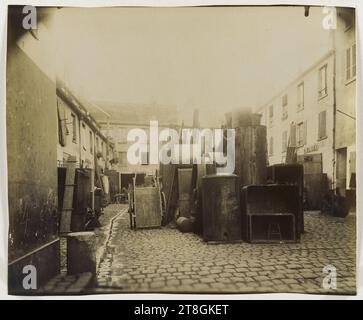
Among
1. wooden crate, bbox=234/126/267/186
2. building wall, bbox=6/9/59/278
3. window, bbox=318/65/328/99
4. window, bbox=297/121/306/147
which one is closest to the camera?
building wall, bbox=6/9/59/278

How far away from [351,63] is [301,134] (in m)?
1.08

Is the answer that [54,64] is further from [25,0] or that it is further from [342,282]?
[342,282]

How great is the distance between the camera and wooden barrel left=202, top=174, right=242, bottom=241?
523cm

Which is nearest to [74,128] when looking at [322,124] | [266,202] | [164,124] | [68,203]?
[68,203]

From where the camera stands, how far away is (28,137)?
430cm

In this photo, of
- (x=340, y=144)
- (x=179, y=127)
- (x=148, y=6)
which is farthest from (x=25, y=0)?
(x=340, y=144)

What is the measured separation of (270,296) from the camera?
14.4 feet

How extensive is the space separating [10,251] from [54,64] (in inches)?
94.4

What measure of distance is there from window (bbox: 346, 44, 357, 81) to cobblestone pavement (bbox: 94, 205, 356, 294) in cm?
186

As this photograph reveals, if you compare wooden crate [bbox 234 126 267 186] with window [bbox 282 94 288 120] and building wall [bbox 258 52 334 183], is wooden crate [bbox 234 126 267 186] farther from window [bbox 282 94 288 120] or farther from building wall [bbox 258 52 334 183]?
window [bbox 282 94 288 120]

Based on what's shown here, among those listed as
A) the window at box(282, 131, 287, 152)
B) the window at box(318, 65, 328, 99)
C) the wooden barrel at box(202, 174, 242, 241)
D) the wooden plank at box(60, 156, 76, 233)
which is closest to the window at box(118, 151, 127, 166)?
the wooden plank at box(60, 156, 76, 233)

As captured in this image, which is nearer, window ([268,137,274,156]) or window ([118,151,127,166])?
window ([118,151,127,166])

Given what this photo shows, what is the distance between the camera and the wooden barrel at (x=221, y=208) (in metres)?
5.23

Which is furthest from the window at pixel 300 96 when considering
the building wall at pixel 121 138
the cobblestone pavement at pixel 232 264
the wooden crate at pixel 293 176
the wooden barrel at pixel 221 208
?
the building wall at pixel 121 138
